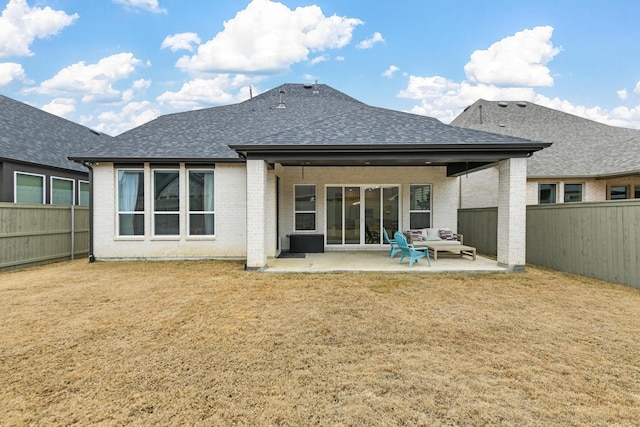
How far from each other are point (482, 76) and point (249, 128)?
21456mm

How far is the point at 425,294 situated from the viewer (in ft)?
19.8

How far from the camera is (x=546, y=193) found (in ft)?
43.6

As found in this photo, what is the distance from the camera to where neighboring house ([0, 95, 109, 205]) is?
34.2 feet

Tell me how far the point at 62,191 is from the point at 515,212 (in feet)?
49.7

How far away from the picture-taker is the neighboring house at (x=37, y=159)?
1042cm

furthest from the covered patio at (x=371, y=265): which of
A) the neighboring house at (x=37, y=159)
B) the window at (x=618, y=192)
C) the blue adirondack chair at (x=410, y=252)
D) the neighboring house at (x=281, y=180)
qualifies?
the neighboring house at (x=37, y=159)

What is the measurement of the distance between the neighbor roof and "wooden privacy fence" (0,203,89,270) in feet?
6.79

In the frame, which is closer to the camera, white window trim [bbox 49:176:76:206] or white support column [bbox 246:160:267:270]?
white support column [bbox 246:160:267:270]

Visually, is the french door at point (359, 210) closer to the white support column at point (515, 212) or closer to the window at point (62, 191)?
the white support column at point (515, 212)

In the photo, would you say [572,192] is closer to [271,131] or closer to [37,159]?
[271,131]

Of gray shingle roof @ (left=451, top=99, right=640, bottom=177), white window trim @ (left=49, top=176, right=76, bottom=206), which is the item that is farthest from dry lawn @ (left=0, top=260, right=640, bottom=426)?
gray shingle roof @ (left=451, top=99, right=640, bottom=177)

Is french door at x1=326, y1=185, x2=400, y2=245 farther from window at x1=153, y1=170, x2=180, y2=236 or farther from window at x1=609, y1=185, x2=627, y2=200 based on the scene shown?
window at x1=609, y1=185, x2=627, y2=200

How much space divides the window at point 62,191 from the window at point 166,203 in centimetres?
517

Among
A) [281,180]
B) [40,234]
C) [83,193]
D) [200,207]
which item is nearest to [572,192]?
[281,180]
